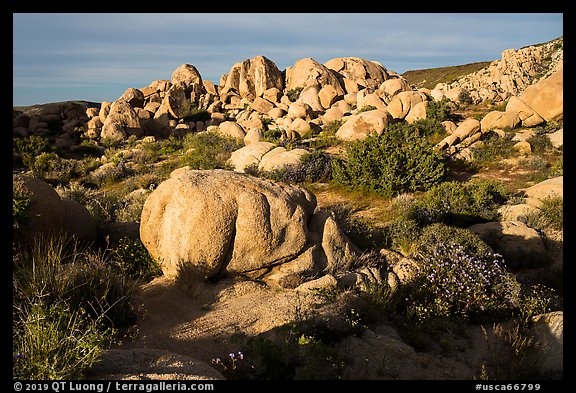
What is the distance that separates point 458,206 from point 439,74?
3001 inches

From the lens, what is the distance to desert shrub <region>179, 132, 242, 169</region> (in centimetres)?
1695

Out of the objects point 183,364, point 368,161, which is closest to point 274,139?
point 368,161

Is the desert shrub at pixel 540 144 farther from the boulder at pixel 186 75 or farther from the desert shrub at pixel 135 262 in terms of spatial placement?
the boulder at pixel 186 75

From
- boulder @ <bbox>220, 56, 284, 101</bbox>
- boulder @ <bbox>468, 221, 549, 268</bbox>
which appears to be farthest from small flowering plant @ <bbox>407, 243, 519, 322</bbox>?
boulder @ <bbox>220, 56, 284, 101</bbox>

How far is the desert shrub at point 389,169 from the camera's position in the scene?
1234 centimetres

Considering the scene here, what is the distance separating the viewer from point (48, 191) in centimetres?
705

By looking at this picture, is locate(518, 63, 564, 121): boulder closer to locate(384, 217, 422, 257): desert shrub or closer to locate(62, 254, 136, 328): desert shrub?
locate(384, 217, 422, 257): desert shrub

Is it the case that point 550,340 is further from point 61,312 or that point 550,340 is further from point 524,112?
point 524,112

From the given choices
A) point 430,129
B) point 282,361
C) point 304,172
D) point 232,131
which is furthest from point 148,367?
point 232,131

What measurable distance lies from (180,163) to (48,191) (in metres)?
11.9

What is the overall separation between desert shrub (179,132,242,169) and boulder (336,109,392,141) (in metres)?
5.94

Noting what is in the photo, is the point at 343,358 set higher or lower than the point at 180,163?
lower
